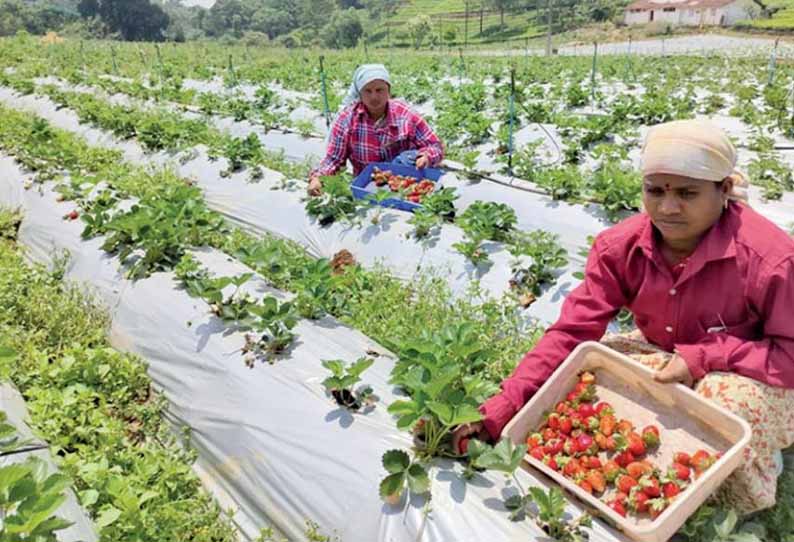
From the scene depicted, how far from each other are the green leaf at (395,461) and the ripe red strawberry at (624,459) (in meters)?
0.69

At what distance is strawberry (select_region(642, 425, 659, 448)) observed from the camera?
201cm

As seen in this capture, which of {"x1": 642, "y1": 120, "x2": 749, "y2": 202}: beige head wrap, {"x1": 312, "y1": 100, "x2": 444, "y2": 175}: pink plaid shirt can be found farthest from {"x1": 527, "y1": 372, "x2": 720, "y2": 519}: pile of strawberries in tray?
{"x1": 312, "y1": 100, "x2": 444, "y2": 175}: pink plaid shirt

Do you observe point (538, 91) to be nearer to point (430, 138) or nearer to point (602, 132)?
point (602, 132)

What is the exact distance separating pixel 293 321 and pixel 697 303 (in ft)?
5.66

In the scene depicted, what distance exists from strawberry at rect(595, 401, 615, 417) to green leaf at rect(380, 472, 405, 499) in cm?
72

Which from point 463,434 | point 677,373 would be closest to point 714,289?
point 677,373

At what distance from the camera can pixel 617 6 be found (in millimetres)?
50531

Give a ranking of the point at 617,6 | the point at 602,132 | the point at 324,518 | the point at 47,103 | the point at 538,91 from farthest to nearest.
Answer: the point at 617,6 → the point at 47,103 → the point at 538,91 → the point at 602,132 → the point at 324,518

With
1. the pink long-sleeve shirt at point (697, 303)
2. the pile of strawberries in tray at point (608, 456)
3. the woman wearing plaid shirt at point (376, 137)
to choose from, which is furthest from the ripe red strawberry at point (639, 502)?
the woman wearing plaid shirt at point (376, 137)

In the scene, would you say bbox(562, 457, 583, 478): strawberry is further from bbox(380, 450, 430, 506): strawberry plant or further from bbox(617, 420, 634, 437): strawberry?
bbox(380, 450, 430, 506): strawberry plant

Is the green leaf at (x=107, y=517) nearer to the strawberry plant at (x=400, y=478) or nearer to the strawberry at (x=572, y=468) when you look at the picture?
the strawberry plant at (x=400, y=478)

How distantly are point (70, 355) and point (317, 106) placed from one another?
6.72m

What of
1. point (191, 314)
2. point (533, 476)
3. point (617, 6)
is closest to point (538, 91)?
point (191, 314)

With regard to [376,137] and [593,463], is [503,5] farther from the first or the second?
[593,463]
